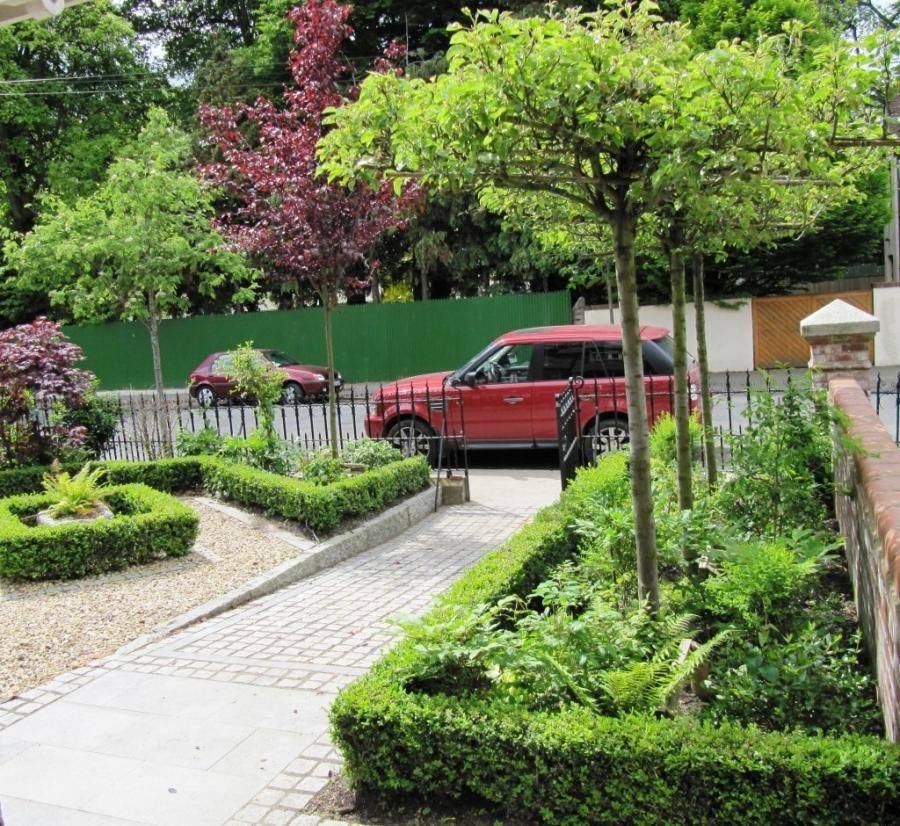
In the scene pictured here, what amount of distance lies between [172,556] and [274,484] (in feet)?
4.50

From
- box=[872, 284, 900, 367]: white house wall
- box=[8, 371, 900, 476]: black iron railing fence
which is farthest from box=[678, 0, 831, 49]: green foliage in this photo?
box=[8, 371, 900, 476]: black iron railing fence

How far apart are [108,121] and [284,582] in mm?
27759

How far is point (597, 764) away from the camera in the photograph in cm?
307

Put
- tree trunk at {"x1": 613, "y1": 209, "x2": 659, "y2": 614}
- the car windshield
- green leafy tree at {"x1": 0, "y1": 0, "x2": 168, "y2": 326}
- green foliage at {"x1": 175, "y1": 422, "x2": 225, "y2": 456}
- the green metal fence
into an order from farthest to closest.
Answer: green leafy tree at {"x1": 0, "y1": 0, "x2": 168, "y2": 326} < the green metal fence < the car windshield < green foliage at {"x1": 175, "y1": 422, "x2": 225, "y2": 456} < tree trunk at {"x1": 613, "y1": 209, "x2": 659, "y2": 614}

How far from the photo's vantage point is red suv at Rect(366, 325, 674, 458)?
10.8m

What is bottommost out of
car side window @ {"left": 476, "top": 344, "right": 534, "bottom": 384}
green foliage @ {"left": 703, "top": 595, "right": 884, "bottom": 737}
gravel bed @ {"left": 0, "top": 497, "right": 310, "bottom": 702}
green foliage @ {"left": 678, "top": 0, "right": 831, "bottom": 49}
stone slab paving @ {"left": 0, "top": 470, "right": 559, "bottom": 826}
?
stone slab paving @ {"left": 0, "top": 470, "right": 559, "bottom": 826}

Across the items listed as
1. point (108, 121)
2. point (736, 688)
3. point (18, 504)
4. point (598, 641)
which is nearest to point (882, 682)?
point (736, 688)

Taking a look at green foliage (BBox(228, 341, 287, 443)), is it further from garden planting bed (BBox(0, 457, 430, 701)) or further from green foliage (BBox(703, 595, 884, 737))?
green foliage (BBox(703, 595, 884, 737))

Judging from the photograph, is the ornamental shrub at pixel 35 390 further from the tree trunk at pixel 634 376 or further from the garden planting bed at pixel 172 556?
the tree trunk at pixel 634 376

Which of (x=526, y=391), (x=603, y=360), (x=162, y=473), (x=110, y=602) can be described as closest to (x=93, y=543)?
(x=110, y=602)

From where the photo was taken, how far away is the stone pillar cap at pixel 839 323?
754cm

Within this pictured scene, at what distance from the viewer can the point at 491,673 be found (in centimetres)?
355

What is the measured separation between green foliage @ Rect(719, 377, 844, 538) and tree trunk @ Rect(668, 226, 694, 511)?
1.03ft

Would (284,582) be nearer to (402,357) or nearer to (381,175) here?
(381,175)
